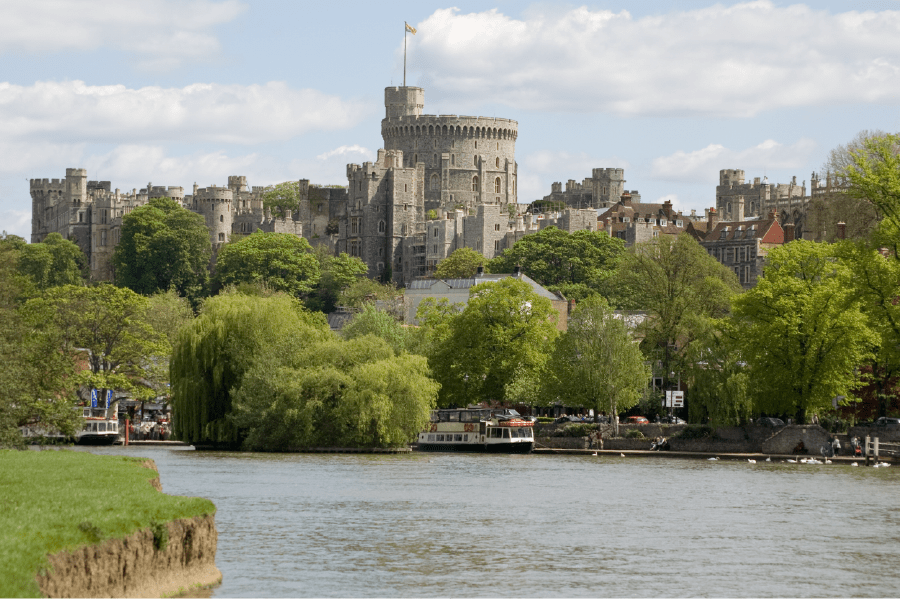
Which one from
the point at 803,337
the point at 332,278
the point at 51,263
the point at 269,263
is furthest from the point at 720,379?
the point at 51,263

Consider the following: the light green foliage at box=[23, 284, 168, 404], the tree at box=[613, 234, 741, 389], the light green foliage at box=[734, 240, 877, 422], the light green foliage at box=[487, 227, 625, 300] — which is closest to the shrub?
the light green foliage at box=[734, 240, 877, 422]

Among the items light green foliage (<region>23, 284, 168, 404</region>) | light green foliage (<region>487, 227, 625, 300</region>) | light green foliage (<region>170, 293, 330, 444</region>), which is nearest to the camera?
light green foliage (<region>170, 293, 330, 444</region>)

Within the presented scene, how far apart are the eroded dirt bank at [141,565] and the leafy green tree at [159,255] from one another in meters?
145

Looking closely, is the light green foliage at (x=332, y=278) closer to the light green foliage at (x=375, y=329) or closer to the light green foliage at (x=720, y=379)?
the light green foliage at (x=375, y=329)

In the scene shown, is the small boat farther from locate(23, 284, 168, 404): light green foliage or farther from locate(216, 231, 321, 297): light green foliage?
locate(216, 231, 321, 297): light green foliage

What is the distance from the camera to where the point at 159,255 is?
172 metres

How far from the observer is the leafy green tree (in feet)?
557

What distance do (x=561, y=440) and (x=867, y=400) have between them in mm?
16926

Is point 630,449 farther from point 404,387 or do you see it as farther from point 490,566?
point 490,566

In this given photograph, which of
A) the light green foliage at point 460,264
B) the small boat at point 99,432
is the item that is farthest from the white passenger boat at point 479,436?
the light green foliage at point 460,264

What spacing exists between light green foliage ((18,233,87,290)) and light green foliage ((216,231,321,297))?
18.2m

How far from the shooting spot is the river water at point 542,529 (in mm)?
28203

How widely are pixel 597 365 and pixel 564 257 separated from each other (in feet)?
246

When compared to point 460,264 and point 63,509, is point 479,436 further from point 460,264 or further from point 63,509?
point 460,264
